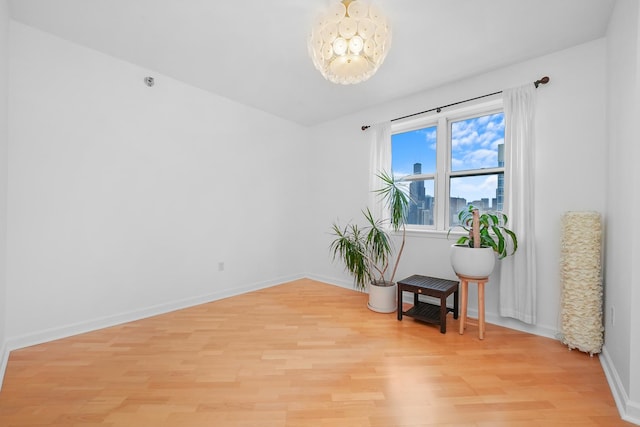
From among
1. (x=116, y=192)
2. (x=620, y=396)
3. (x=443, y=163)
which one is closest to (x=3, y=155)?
(x=116, y=192)

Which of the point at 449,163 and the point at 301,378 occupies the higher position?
the point at 449,163

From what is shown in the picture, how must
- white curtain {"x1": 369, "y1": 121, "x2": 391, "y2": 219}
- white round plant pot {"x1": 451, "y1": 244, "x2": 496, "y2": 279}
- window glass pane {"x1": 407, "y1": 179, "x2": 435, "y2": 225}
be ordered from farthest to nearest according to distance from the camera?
white curtain {"x1": 369, "y1": 121, "x2": 391, "y2": 219} < window glass pane {"x1": 407, "y1": 179, "x2": 435, "y2": 225} < white round plant pot {"x1": 451, "y1": 244, "x2": 496, "y2": 279}

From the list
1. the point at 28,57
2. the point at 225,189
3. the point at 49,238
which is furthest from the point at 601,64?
the point at 49,238

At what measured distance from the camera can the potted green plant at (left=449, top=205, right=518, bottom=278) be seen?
227 centimetres

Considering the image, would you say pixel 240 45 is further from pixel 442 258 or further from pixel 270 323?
pixel 442 258

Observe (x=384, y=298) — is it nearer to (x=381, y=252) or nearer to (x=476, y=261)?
(x=381, y=252)

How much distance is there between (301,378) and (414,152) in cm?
284

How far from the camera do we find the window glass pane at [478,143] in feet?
9.00

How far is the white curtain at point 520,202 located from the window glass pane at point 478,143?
216mm

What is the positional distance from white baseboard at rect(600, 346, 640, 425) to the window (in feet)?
4.77

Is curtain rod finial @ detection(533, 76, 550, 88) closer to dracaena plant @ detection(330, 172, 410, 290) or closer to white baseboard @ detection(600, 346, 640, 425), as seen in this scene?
dracaena plant @ detection(330, 172, 410, 290)

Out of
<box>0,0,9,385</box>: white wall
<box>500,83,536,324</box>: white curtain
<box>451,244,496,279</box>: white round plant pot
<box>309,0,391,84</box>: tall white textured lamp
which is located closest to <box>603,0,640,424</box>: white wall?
<box>500,83,536,324</box>: white curtain

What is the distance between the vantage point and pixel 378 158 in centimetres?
345

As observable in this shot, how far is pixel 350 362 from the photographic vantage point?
1.91 m
